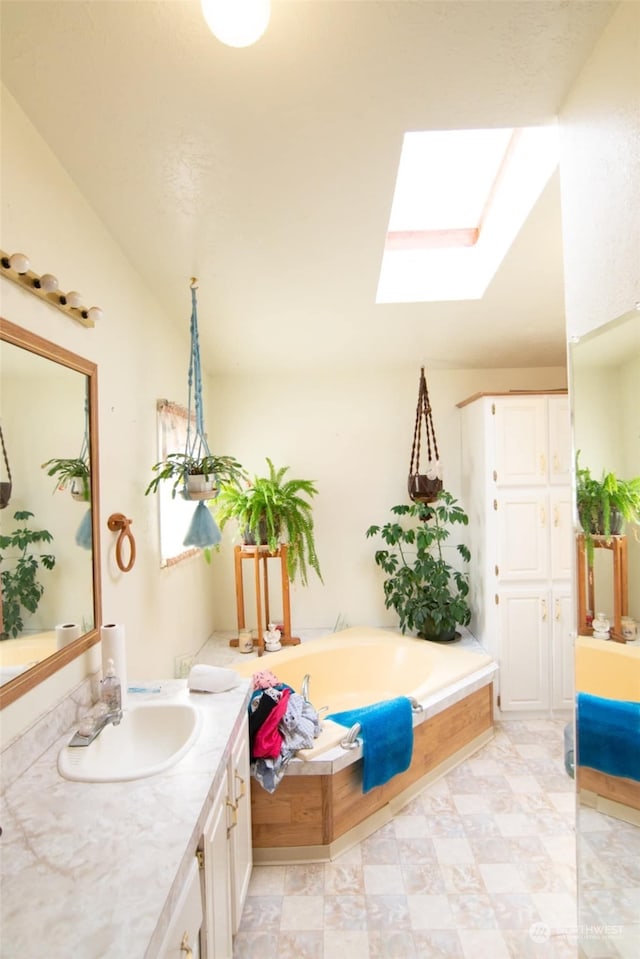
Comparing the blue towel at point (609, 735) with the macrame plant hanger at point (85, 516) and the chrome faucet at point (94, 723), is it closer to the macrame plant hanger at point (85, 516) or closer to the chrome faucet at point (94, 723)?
the chrome faucet at point (94, 723)

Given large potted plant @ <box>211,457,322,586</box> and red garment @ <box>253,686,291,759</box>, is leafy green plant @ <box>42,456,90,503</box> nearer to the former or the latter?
red garment @ <box>253,686,291,759</box>

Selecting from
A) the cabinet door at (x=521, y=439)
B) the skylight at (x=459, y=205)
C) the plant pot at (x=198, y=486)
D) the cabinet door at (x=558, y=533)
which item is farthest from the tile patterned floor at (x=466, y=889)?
the skylight at (x=459, y=205)

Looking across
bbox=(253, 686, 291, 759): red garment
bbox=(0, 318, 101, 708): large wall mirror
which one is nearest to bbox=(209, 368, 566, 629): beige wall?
bbox=(253, 686, 291, 759): red garment

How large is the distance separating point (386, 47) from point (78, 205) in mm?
1050

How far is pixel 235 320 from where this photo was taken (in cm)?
263

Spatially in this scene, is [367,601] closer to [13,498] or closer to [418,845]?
[418,845]

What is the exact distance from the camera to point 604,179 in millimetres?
1100

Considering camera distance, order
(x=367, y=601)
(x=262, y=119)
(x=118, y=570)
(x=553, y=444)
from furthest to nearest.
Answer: (x=367, y=601)
(x=553, y=444)
(x=118, y=570)
(x=262, y=119)

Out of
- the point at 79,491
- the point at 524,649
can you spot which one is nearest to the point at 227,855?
the point at 79,491

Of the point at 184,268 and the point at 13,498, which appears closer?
the point at 13,498

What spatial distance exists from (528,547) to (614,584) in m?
2.01

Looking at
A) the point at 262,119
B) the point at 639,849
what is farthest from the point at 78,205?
the point at 639,849

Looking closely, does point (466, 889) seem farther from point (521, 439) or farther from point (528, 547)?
point (521, 439)

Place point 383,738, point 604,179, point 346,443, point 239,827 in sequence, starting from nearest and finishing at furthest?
point 604,179
point 239,827
point 383,738
point 346,443
